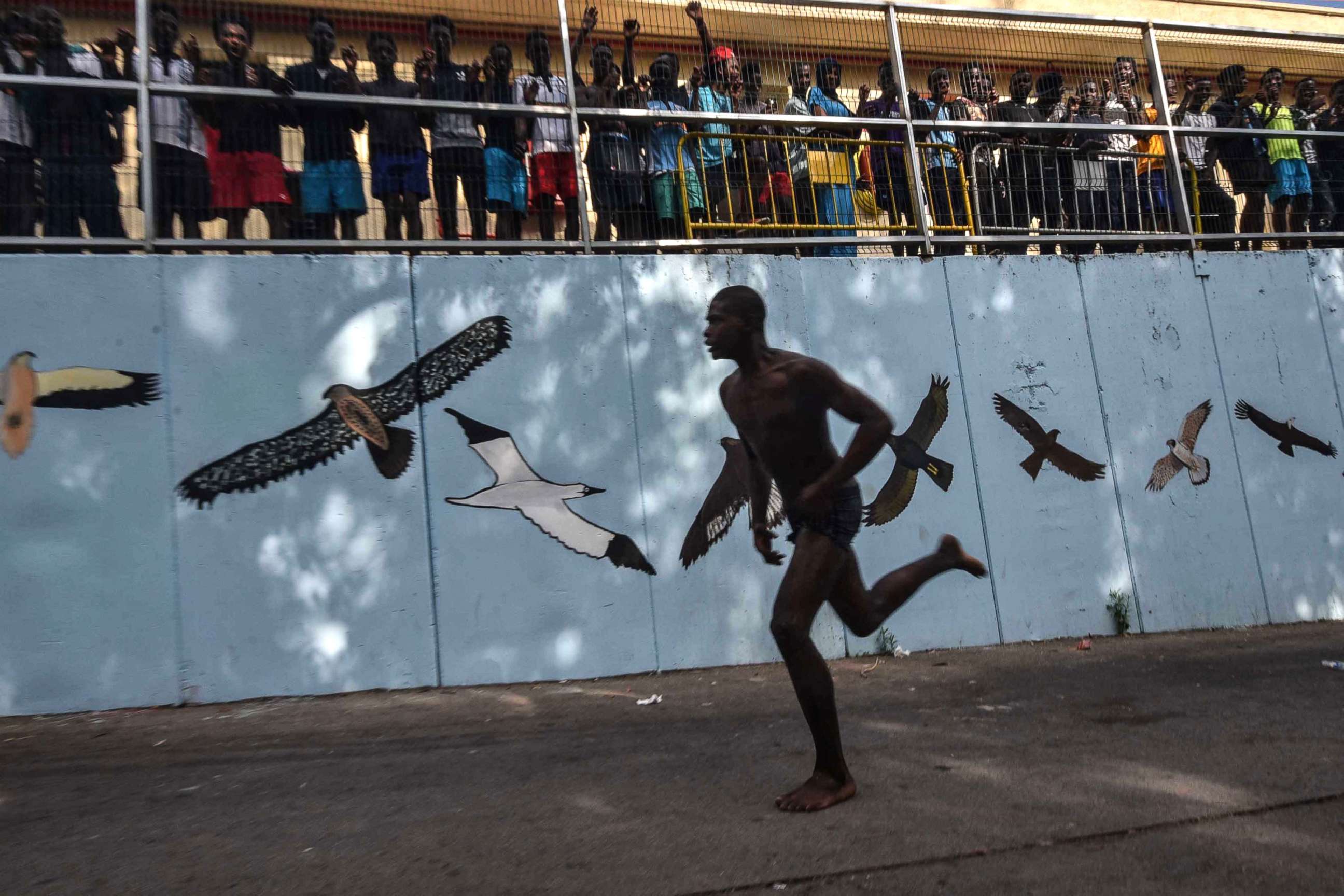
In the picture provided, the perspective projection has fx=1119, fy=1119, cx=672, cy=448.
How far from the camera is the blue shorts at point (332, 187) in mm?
7348

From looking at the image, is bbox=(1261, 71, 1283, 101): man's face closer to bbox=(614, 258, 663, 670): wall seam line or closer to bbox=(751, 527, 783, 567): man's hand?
bbox=(614, 258, 663, 670): wall seam line

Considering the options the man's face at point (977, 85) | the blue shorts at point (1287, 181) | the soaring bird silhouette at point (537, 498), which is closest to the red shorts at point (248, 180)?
the soaring bird silhouette at point (537, 498)

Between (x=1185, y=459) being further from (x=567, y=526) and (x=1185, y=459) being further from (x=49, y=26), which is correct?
(x=49, y=26)

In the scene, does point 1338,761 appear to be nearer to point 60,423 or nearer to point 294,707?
point 294,707

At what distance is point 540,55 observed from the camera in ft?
26.6

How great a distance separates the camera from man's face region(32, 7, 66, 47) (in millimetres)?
7012

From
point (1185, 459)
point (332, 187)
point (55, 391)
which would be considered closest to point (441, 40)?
point (332, 187)

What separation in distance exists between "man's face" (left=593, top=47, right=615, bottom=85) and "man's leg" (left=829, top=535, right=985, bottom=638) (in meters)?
5.00

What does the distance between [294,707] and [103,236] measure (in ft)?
10.2

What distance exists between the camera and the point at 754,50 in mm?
8766

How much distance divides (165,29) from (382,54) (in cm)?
138

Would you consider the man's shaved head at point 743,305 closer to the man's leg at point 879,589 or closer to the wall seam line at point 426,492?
the man's leg at point 879,589

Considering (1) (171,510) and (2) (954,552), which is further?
(1) (171,510)

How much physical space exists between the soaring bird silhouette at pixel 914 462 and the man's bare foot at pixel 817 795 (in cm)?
390
